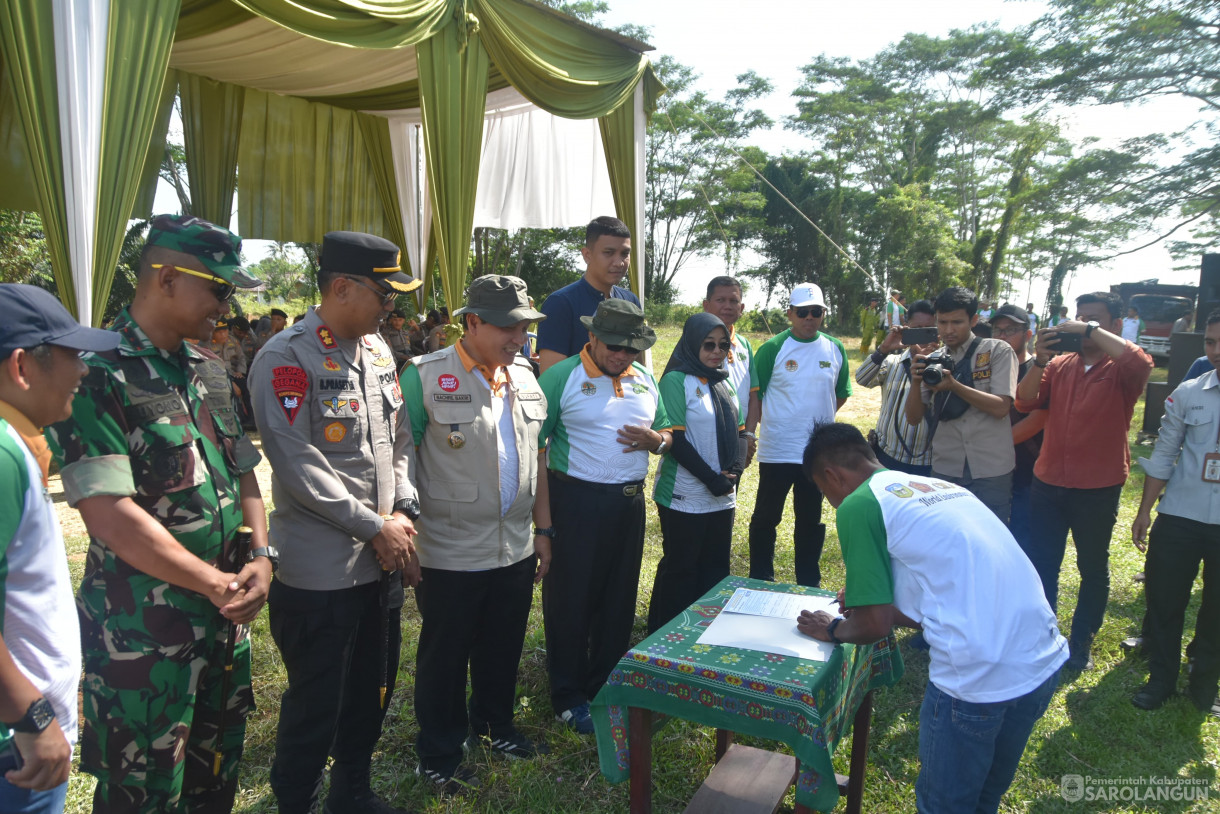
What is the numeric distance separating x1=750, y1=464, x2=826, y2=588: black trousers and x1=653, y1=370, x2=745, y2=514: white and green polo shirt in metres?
0.74

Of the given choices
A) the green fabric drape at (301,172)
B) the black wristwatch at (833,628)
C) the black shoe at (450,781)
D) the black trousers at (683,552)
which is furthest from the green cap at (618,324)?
the green fabric drape at (301,172)

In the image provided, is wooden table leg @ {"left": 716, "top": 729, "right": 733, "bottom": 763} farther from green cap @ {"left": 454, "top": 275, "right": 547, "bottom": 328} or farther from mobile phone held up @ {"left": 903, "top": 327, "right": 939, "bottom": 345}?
mobile phone held up @ {"left": 903, "top": 327, "right": 939, "bottom": 345}

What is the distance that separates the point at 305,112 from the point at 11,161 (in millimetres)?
3376

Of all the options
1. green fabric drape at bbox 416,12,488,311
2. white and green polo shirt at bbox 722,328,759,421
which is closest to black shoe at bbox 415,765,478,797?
white and green polo shirt at bbox 722,328,759,421

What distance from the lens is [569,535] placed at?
118 inches

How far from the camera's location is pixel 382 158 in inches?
397

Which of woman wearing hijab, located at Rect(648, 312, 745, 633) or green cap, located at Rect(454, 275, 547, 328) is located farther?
woman wearing hijab, located at Rect(648, 312, 745, 633)

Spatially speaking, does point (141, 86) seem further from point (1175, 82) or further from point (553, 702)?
point (1175, 82)

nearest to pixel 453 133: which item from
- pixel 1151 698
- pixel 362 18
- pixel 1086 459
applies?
pixel 362 18

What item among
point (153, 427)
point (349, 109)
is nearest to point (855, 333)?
point (349, 109)

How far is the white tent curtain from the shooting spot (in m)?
3.65

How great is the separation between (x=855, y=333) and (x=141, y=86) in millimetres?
23870

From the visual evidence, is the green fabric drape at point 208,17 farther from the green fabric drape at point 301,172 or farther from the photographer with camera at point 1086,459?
the photographer with camera at point 1086,459

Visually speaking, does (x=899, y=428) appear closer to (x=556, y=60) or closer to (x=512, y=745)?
(x=512, y=745)
